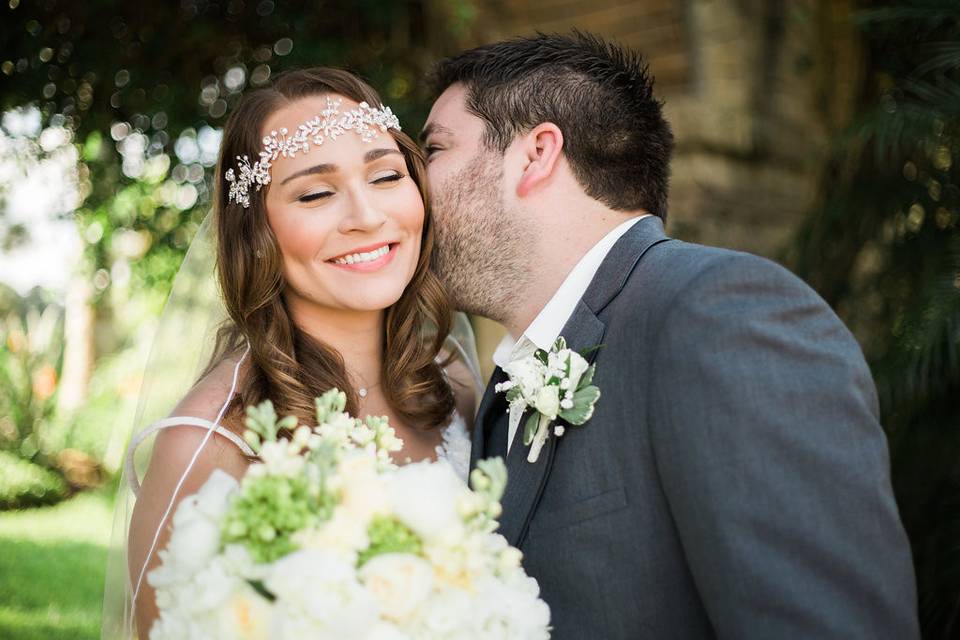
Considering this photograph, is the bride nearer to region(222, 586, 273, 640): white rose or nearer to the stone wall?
region(222, 586, 273, 640): white rose

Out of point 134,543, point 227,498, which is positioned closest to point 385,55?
point 134,543

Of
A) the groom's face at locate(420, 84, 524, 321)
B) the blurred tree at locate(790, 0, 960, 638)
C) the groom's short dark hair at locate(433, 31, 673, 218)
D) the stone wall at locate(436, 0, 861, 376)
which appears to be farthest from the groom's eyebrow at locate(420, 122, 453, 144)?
the stone wall at locate(436, 0, 861, 376)

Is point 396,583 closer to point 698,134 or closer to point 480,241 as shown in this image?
point 480,241

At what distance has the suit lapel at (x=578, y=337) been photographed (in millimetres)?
2100

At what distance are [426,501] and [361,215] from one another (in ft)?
4.42

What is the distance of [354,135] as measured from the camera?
2.70m

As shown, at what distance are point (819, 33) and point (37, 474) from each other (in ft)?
25.0

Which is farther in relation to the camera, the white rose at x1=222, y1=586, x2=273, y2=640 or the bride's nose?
the bride's nose

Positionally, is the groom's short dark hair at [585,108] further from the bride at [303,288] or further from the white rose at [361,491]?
the white rose at [361,491]

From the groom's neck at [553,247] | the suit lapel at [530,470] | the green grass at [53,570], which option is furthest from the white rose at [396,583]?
the green grass at [53,570]

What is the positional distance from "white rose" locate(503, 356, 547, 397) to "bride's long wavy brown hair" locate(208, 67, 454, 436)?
74 centimetres

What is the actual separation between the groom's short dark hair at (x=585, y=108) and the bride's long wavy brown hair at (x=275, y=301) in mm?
359

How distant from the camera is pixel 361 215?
2.59 metres

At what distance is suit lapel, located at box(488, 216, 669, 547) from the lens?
6.89 feet
